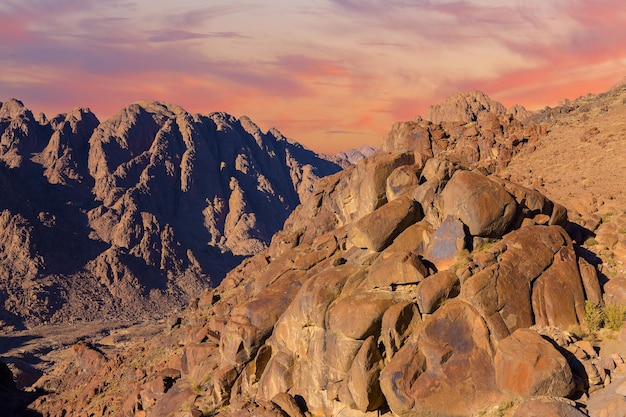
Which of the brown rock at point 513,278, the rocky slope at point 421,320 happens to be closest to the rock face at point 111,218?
the rocky slope at point 421,320

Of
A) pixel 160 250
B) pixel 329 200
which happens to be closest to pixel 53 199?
pixel 160 250

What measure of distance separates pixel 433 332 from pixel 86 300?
117649 millimetres

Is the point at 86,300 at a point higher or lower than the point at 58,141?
lower

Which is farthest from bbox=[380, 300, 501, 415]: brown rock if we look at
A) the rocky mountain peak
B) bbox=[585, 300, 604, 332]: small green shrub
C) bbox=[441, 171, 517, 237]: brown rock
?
the rocky mountain peak

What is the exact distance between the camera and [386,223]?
2766cm

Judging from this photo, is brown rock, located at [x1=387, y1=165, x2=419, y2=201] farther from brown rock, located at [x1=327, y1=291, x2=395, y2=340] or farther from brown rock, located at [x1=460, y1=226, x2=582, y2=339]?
brown rock, located at [x1=327, y1=291, x2=395, y2=340]

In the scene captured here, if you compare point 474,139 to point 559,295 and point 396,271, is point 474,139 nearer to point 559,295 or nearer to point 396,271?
point 559,295

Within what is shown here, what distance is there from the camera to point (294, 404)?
2606cm

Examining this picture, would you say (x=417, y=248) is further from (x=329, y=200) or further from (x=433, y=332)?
(x=329, y=200)

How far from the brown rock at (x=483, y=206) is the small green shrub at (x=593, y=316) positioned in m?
5.27

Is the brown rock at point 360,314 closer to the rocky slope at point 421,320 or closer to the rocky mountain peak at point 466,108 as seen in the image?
the rocky slope at point 421,320

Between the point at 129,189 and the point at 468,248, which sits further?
the point at 129,189

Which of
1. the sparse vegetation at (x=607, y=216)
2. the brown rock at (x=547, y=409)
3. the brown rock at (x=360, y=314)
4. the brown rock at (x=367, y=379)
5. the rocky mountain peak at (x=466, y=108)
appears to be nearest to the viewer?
the brown rock at (x=547, y=409)

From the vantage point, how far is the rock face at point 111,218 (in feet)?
407
